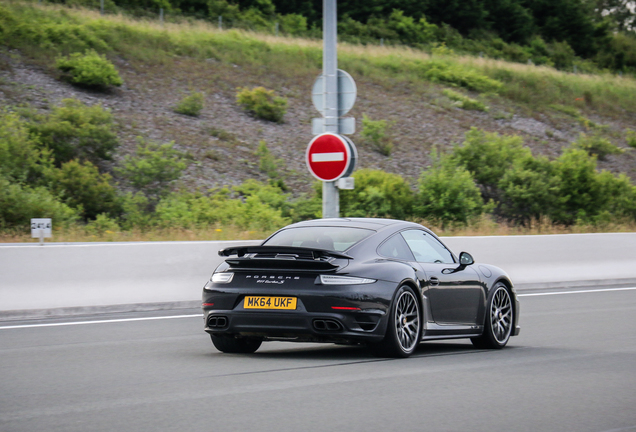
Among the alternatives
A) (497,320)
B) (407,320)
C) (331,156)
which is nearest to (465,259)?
(497,320)

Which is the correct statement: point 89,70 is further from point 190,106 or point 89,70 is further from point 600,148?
point 600,148

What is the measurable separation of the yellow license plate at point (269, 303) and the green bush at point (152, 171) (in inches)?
825

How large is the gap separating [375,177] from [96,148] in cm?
911

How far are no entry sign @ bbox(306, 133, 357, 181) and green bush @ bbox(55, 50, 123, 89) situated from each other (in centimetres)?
2194

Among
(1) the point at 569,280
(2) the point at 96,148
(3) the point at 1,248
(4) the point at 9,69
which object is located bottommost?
(1) the point at 569,280

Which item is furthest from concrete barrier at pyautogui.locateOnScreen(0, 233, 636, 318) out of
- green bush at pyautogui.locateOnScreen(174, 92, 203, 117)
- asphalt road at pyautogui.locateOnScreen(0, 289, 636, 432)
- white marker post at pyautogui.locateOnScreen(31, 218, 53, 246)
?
green bush at pyautogui.locateOnScreen(174, 92, 203, 117)

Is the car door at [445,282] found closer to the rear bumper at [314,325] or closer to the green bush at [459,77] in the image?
the rear bumper at [314,325]

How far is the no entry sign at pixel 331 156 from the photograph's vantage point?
14242 millimetres

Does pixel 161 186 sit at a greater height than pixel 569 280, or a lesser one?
greater

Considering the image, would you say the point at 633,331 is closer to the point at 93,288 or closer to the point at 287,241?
the point at 287,241

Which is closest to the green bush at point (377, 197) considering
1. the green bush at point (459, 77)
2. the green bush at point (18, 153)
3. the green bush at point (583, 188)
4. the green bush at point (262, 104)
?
the green bush at point (583, 188)

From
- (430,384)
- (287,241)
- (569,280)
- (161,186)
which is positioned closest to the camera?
(430,384)

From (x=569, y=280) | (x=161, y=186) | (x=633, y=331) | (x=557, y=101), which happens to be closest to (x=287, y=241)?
(x=633, y=331)

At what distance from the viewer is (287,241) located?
29.7 ft
